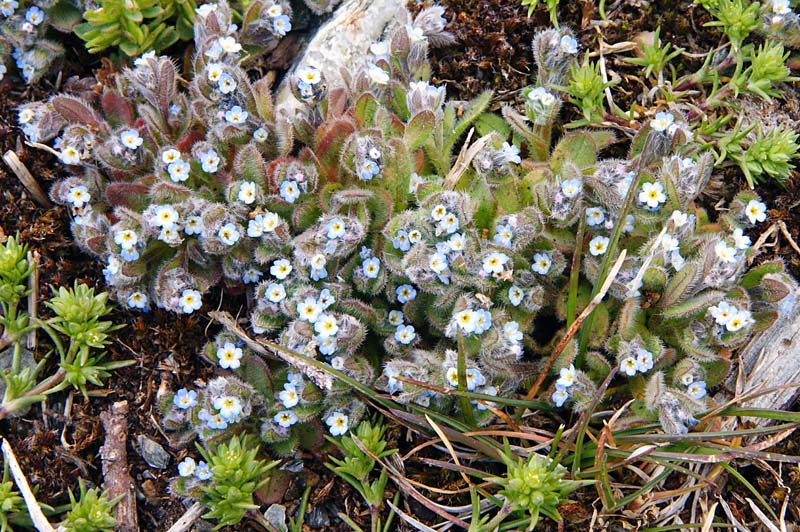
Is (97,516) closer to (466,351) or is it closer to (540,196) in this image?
(466,351)

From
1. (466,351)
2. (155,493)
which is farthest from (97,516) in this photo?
(466,351)

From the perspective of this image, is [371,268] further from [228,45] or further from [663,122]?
[663,122]

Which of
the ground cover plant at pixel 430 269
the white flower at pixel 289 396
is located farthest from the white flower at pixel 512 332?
the white flower at pixel 289 396

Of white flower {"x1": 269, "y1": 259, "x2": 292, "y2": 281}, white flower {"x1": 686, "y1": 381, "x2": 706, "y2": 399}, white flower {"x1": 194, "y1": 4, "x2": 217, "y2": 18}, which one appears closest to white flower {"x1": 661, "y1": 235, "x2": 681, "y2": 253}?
white flower {"x1": 686, "y1": 381, "x2": 706, "y2": 399}

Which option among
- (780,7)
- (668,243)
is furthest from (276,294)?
(780,7)

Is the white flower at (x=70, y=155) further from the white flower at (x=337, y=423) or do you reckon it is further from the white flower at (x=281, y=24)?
the white flower at (x=337, y=423)

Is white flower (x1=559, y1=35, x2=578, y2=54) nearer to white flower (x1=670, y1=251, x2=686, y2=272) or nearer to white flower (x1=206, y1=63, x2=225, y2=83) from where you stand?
white flower (x1=670, y1=251, x2=686, y2=272)
